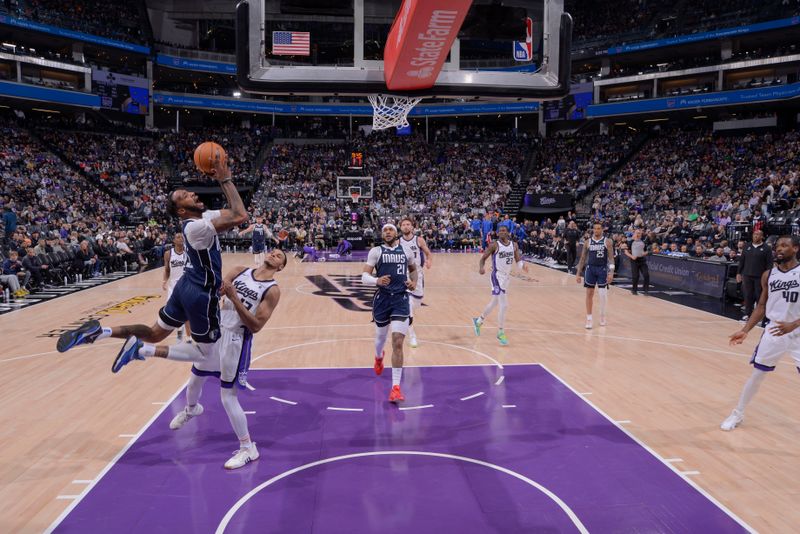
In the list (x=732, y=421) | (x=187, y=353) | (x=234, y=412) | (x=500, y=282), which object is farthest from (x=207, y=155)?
(x=500, y=282)

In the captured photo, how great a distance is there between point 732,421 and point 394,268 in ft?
13.0

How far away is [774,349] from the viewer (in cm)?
552

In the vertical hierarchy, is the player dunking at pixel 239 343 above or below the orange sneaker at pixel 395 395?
above

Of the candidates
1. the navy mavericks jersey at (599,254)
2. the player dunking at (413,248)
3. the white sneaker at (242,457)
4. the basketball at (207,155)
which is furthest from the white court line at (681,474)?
the navy mavericks jersey at (599,254)

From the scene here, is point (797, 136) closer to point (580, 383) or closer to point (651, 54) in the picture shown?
point (651, 54)

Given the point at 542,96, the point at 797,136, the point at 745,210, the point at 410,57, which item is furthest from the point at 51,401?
the point at 797,136

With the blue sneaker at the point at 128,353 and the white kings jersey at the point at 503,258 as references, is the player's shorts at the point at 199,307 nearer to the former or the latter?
the blue sneaker at the point at 128,353

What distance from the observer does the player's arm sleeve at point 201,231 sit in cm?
438

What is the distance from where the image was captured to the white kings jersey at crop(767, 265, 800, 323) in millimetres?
5465

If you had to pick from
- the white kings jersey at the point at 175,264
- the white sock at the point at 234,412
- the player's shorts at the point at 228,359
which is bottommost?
the white sock at the point at 234,412

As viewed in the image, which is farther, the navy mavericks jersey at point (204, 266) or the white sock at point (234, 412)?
the white sock at point (234, 412)

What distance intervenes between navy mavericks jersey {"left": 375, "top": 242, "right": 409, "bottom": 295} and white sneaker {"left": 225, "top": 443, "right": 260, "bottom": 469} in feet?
8.24

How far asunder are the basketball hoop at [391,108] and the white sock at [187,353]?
3.80m

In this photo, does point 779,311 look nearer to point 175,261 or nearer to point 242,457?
point 242,457
